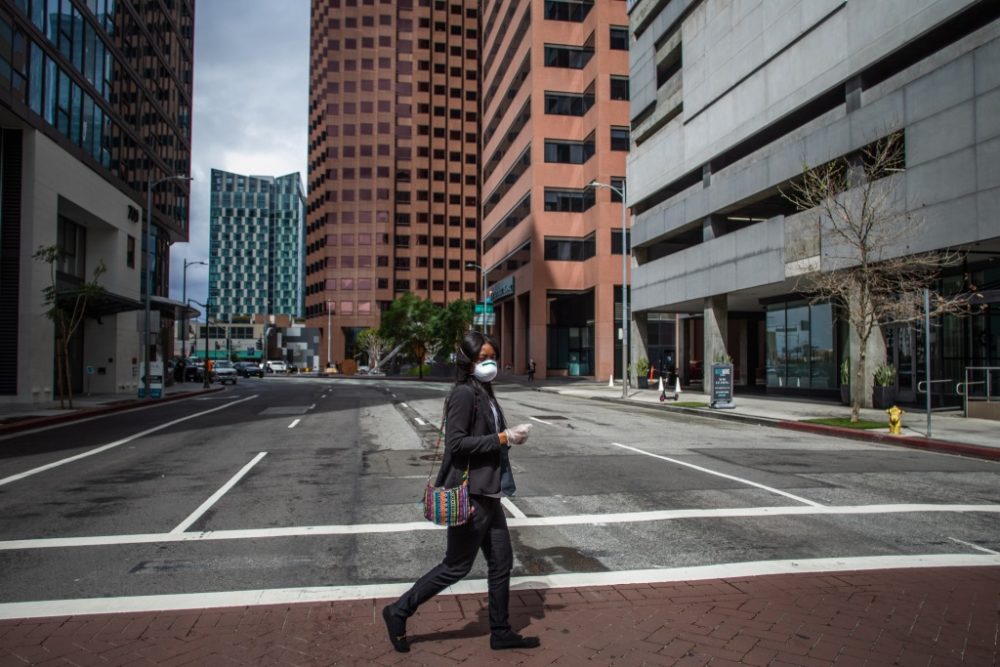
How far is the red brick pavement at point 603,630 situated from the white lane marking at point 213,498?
98.6 inches

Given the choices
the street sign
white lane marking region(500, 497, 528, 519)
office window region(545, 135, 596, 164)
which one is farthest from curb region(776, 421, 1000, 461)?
office window region(545, 135, 596, 164)

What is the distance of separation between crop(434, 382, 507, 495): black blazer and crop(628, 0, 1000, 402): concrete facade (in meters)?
19.0

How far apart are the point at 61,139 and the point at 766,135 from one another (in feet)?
95.0

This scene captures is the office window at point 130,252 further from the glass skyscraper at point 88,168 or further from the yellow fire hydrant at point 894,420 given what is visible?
the yellow fire hydrant at point 894,420

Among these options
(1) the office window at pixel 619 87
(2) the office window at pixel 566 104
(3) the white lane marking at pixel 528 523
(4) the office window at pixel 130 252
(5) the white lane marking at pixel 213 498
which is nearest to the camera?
(3) the white lane marking at pixel 528 523

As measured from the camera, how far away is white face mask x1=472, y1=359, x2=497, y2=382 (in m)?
4.05

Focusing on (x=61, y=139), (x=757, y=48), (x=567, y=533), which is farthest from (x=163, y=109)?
(x=567, y=533)

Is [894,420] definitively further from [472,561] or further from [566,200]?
[566,200]

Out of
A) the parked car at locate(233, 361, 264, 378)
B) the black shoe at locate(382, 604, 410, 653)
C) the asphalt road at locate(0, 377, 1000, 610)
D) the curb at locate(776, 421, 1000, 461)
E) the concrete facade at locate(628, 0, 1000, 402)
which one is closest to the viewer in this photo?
the black shoe at locate(382, 604, 410, 653)

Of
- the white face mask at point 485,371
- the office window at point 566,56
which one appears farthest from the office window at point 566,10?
the white face mask at point 485,371

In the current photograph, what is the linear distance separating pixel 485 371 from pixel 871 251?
20.4 meters

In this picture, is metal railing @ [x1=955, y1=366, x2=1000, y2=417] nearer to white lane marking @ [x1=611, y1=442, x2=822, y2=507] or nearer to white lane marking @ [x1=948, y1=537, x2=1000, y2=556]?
white lane marking @ [x1=611, y1=442, x2=822, y2=507]

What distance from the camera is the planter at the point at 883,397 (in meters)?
22.2

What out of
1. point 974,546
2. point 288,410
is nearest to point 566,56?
point 288,410
